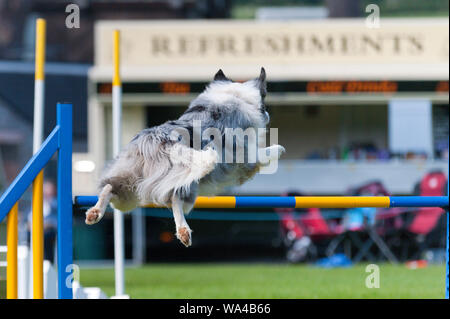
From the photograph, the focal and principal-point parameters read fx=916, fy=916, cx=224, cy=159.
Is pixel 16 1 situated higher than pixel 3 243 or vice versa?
pixel 16 1

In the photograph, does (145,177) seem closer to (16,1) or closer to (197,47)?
(197,47)

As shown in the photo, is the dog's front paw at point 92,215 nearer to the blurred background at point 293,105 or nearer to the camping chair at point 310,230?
the camping chair at point 310,230

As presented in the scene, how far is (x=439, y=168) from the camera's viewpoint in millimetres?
14562

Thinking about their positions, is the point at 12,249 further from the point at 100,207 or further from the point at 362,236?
the point at 362,236

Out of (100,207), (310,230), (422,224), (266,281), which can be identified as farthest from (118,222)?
(422,224)

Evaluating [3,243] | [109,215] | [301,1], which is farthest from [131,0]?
[3,243]

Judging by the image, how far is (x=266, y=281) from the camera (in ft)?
34.9

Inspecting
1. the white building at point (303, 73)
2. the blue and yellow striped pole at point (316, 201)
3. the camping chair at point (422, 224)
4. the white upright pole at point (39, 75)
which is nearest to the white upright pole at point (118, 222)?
the white upright pole at point (39, 75)

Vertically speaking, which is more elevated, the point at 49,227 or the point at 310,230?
the point at 49,227

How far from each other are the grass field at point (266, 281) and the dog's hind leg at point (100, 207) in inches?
127

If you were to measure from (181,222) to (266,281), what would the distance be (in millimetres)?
5829

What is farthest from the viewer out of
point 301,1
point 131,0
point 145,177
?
point 131,0

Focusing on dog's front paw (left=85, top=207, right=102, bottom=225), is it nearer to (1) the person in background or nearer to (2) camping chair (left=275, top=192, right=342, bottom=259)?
(1) the person in background
